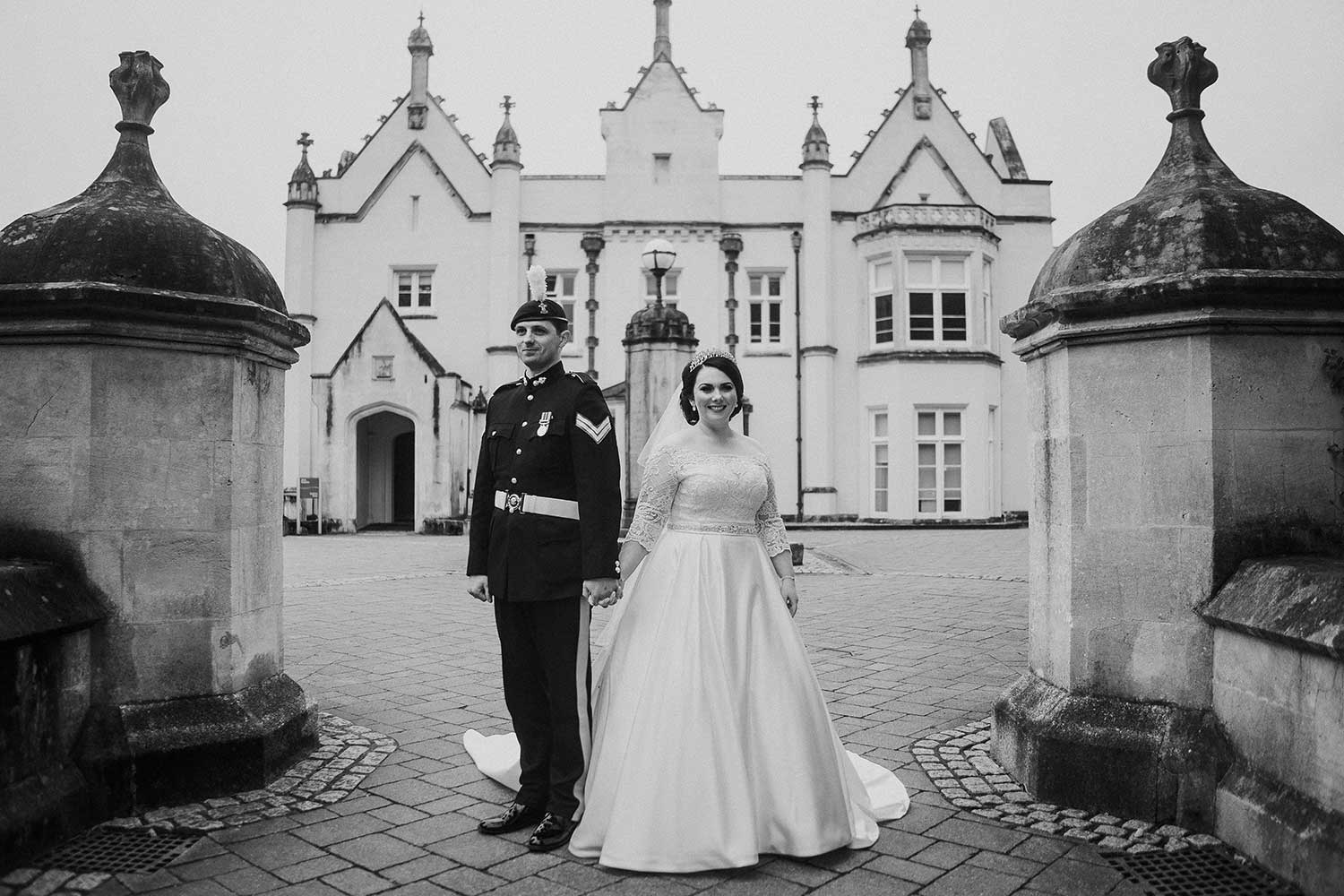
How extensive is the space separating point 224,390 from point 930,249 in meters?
22.0

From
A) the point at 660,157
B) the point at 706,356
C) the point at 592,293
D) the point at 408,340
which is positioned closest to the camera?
the point at 706,356

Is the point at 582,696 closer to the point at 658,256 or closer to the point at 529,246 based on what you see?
the point at 658,256

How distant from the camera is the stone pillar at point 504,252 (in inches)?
957

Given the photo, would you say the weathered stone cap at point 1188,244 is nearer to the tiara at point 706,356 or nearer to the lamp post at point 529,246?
the tiara at point 706,356

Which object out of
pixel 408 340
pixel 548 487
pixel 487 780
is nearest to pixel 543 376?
pixel 548 487

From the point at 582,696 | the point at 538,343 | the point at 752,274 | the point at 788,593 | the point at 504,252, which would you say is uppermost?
the point at 504,252

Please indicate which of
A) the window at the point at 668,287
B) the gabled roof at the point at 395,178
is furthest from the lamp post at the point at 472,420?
the gabled roof at the point at 395,178

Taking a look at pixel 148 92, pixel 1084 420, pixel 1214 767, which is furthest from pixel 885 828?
pixel 148 92

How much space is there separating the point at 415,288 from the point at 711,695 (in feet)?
75.8

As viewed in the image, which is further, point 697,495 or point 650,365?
point 650,365

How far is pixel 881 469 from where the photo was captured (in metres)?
24.5

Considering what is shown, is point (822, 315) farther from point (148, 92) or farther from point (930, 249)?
point (148, 92)

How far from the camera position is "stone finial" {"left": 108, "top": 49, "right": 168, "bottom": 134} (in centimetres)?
466

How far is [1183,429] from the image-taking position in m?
4.00
